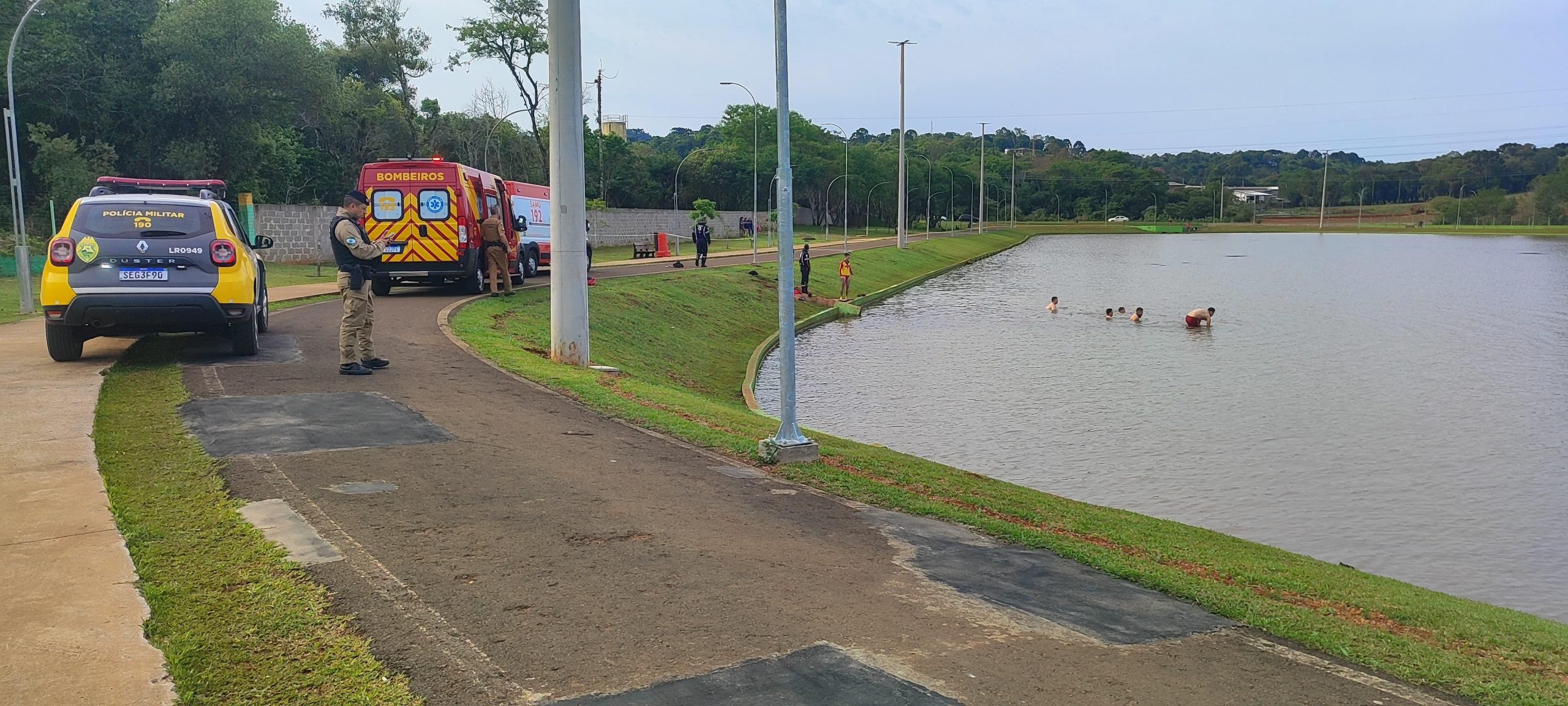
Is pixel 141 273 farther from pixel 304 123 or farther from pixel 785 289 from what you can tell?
pixel 304 123

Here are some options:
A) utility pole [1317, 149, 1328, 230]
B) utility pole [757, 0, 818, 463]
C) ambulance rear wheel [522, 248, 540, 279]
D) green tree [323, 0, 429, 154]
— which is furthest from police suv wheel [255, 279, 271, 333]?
utility pole [1317, 149, 1328, 230]

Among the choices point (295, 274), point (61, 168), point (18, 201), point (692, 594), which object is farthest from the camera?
point (61, 168)

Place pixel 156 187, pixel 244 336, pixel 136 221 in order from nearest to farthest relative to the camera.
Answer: pixel 136 221
pixel 244 336
pixel 156 187

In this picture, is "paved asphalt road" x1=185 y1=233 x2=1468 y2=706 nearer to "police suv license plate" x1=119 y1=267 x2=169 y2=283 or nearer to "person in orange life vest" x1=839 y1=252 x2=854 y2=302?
"police suv license plate" x1=119 y1=267 x2=169 y2=283

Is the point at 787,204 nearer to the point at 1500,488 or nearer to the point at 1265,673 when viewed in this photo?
the point at 1265,673

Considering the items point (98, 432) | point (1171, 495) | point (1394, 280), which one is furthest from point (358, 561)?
point (1394, 280)

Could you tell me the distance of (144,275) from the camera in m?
11.4

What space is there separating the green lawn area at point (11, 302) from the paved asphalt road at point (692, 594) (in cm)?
1212

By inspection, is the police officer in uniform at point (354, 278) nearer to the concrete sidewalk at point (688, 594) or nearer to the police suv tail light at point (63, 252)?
the concrete sidewalk at point (688, 594)

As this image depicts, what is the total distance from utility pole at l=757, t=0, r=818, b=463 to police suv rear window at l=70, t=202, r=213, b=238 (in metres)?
6.25

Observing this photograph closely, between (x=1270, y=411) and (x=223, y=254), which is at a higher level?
(x=223, y=254)

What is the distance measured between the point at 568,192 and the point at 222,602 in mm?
9691

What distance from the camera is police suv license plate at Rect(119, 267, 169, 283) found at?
37.2ft

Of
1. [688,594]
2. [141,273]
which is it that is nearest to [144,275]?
[141,273]
